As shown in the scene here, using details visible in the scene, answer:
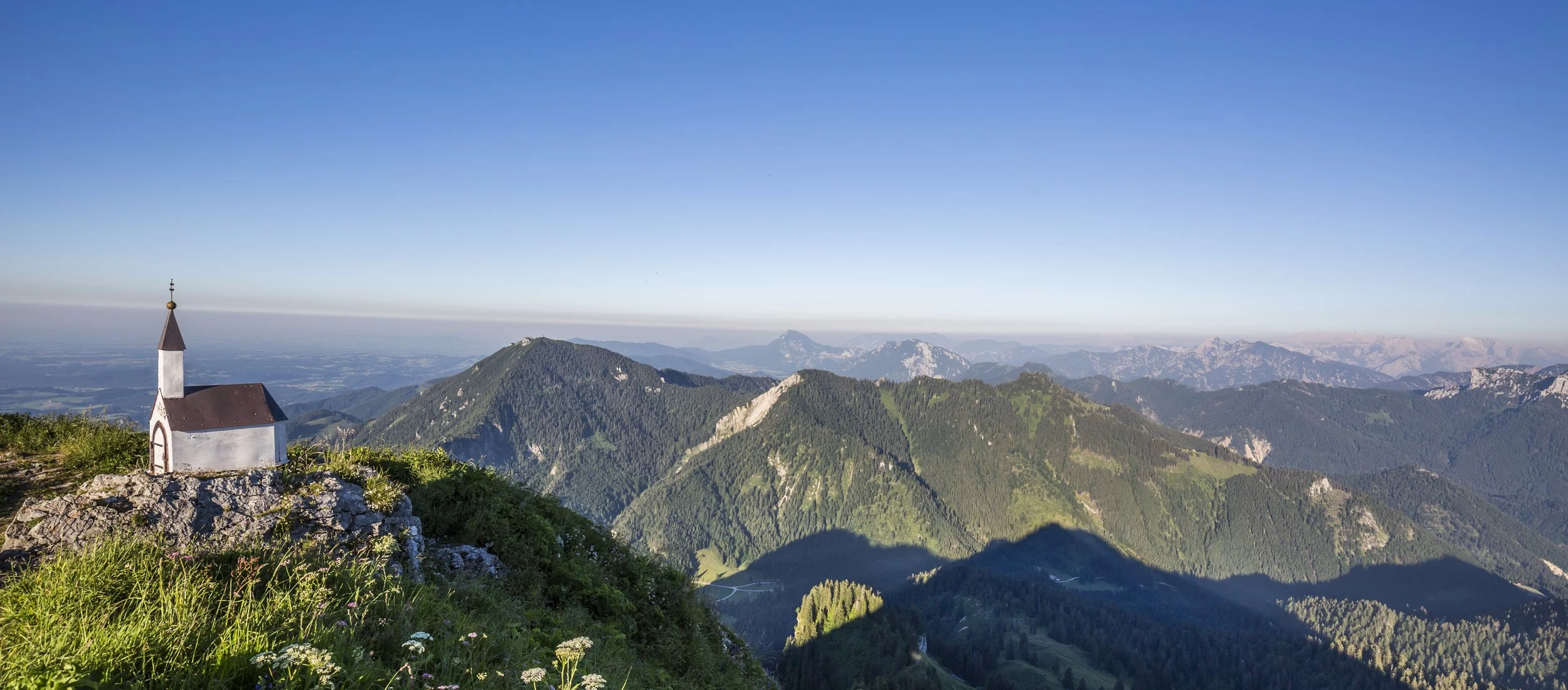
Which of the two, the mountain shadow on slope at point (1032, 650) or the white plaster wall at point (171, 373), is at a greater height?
the white plaster wall at point (171, 373)

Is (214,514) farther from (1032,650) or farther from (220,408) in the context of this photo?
(1032,650)

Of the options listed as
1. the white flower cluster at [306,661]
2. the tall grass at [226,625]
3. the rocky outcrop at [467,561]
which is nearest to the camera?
the white flower cluster at [306,661]

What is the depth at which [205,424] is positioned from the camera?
1436cm

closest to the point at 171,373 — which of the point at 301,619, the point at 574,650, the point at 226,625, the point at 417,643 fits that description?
the point at 226,625

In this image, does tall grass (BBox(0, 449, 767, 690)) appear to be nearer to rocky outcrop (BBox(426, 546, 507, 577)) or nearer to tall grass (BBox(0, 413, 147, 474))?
rocky outcrop (BBox(426, 546, 507, 577))

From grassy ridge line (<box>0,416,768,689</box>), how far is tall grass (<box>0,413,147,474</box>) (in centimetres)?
8

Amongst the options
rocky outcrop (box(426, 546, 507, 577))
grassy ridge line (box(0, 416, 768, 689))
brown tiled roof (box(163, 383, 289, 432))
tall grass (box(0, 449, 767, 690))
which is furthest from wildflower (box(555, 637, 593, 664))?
brown tiled roof (box(163, 383, 289, 432))

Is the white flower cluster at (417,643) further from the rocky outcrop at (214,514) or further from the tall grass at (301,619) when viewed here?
the rocky outcrop at (214,514)

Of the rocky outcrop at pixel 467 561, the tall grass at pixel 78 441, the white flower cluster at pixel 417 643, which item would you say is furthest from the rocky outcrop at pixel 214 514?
the tall grass at pixel 78 441

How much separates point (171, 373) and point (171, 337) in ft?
3.23

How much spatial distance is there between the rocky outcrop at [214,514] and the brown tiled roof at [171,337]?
6.35m

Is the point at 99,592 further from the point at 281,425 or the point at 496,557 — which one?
the point at 281,425

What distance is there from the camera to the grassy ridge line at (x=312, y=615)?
5.04 meters

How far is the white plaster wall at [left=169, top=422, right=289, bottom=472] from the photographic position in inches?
A: 548
